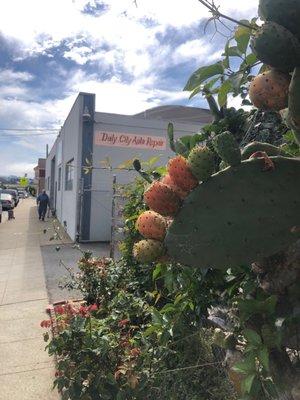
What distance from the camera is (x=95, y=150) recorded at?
14.9 metres

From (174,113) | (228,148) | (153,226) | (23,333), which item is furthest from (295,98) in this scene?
(174,113)

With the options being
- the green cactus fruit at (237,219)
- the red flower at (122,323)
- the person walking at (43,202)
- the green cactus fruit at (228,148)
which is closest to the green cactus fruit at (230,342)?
the green cactus fruit at (237,219)

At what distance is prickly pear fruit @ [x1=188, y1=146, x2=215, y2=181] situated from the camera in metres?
1.51

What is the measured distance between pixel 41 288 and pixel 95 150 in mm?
7630

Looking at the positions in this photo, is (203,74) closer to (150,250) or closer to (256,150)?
(256,150)

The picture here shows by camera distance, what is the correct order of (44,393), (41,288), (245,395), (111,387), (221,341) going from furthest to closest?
(41,288) < (44,393) < (111,387) < (221,341) < (245,395)

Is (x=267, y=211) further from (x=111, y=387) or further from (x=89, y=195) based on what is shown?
(x=89, y=195)

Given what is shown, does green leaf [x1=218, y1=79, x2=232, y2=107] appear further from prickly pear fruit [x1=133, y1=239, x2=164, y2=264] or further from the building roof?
the building roof

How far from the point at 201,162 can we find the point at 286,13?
0.56 m

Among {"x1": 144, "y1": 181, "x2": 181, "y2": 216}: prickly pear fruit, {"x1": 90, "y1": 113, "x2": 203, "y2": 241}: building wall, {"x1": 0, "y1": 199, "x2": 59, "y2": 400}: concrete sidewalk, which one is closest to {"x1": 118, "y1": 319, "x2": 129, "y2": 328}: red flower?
{"x1": 0, "y1": 199, "x2": 59, "y2": 400}: concrete sidewalk

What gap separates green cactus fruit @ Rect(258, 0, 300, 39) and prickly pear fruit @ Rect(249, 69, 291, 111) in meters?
0.15

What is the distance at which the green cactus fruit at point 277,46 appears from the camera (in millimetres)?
1335

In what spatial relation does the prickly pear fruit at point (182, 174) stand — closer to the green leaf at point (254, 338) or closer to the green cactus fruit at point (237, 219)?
the green cactus fruit at point (237, 219)

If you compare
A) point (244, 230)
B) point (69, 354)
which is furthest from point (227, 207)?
point (69, 354)
